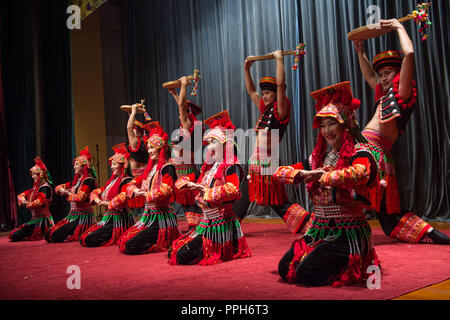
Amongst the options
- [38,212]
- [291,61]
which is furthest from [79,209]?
[291,61]

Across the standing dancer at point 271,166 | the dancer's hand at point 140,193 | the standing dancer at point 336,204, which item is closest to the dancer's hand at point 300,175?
the standing dancer at point 336,204

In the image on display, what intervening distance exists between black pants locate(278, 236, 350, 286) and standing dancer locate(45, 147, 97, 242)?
10.9 ft

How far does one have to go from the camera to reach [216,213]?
305 cm

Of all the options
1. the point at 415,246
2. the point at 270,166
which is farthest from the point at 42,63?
the point at 415,246

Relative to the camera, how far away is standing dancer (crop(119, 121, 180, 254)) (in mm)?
3627

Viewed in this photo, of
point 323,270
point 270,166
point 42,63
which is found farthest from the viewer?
point 42,63

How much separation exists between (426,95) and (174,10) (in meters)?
4.94

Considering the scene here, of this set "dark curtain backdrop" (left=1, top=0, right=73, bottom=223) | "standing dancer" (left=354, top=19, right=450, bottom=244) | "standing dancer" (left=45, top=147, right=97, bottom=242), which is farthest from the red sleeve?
"dark curtain backdrop" (left=1, top=0, right=73, bottom=223)

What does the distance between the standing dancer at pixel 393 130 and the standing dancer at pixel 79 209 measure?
3.15m

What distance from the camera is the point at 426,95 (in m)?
4.47

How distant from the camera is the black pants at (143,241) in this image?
3615mm

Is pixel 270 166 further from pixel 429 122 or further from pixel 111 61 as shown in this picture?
pixel 111 61

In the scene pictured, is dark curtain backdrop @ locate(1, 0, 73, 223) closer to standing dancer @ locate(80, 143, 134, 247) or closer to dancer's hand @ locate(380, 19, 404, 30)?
standing dancer @ locate(80, 143, 134, 247)

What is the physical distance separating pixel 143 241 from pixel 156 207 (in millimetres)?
308
